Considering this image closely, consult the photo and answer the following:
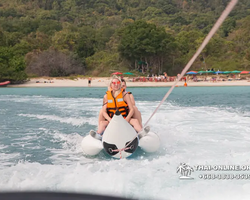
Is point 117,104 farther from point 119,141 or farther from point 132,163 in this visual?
point 132,163

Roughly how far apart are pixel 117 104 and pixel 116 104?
15mm

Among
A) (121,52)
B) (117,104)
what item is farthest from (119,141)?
(121,52)

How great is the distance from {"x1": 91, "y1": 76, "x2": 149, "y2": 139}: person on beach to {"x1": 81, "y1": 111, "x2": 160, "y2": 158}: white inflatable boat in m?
0.18

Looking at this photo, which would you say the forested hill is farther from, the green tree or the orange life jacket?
the orange life jacket

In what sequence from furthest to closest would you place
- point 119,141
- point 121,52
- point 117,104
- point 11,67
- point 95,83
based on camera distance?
point 121,52 → point 95,83 → point 11,67 → point 117,104 → point 119,141

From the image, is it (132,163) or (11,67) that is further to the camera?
(11,67)

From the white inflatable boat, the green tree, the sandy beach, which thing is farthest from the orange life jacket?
the green tree

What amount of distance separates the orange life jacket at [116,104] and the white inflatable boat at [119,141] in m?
0.45

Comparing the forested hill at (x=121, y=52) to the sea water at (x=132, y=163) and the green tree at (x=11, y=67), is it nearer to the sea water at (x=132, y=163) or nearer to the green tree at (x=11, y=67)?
the green tree at (x=11, y=67)

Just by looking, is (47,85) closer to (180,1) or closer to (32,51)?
(32,51)

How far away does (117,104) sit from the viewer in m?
5.18

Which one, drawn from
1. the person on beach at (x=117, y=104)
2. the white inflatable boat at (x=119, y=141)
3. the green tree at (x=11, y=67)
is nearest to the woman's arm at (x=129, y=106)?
the person on beach at (x=117, y=104)

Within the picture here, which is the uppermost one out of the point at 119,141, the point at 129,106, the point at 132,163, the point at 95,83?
the point at 129,106

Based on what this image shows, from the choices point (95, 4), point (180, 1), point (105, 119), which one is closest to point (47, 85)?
point (105, 119)
